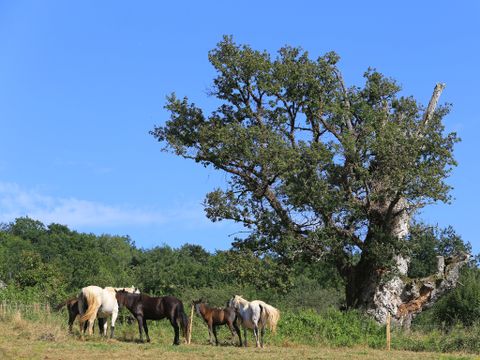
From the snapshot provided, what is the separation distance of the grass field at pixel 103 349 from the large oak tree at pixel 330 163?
301 inches

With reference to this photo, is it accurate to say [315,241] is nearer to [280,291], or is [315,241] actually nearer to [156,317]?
[280,291]

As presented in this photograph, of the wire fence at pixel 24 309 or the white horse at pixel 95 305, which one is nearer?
the white horse at pixel 95 305

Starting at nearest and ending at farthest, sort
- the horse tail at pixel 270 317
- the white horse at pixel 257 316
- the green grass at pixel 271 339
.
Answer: the green grass at pixel 271 339, the white horse at pixel 257 316, the horse tail at pixel 270 317

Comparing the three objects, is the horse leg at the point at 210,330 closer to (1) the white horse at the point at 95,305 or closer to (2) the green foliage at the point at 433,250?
(1) the white horse at the point at 95,305

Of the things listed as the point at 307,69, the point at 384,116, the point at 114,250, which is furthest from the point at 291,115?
the point at 114,250

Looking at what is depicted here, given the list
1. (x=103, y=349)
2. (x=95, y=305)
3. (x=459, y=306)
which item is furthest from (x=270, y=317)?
(x=459, y=306)

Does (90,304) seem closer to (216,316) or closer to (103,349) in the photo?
(103,349)

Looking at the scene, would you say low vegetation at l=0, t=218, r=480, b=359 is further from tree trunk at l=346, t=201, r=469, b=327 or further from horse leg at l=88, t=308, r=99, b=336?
tree trunk at l=346, t=201, r=469, b=327

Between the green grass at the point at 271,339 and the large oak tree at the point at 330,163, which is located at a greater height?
the large oak tree at the point at 330,163

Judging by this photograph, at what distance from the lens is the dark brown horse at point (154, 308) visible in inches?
808

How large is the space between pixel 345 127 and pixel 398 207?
433cm

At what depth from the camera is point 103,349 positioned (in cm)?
1733

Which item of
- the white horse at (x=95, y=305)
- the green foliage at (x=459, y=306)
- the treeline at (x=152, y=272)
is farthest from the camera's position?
the green foliage at (x=459, y=306)

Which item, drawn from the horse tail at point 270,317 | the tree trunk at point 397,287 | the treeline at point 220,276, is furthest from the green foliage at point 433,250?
the horse tail at point 270,317
